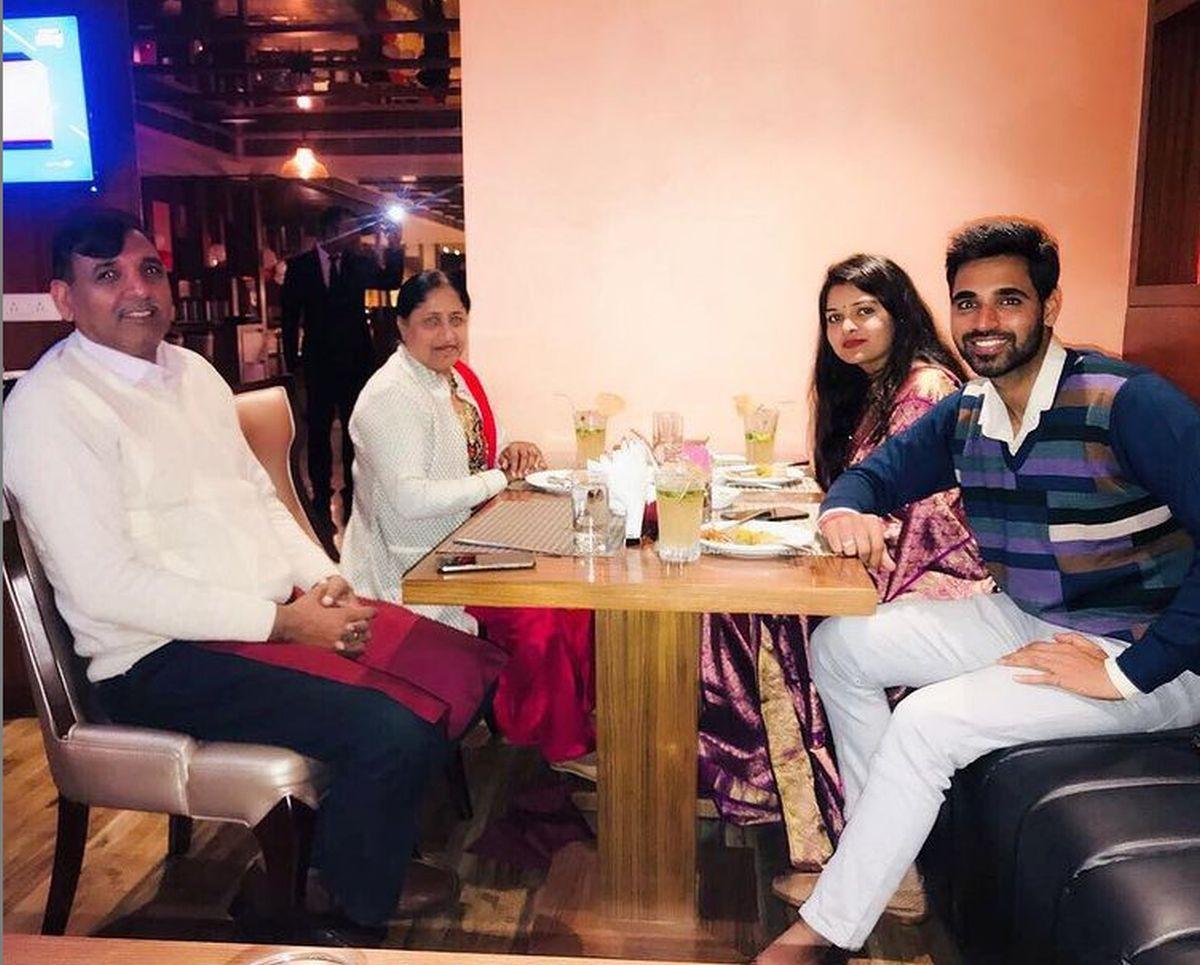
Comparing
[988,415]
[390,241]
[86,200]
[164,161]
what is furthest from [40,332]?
[390,241]

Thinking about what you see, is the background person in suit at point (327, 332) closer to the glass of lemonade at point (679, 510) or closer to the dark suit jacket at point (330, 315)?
the dark suit jacket at point (330, 315)

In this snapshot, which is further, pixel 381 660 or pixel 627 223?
pixel 627 223

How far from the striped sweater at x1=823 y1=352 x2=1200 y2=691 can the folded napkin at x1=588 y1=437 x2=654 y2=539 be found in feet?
1.33

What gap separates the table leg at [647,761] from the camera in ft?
6.47

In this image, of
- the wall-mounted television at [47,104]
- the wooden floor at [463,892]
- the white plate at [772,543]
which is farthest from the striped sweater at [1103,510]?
the wall-mounted television at [47,104]

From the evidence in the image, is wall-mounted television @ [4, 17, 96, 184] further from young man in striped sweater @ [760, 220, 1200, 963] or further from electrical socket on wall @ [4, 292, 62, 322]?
young man in striped sweater @ [760, 220, 1200, 963]

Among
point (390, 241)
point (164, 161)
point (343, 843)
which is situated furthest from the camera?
point (390, 241)

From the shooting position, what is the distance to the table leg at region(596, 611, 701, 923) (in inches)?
77.6

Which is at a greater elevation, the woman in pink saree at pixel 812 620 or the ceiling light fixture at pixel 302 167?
the ceiling light fixture at pixel 302 167

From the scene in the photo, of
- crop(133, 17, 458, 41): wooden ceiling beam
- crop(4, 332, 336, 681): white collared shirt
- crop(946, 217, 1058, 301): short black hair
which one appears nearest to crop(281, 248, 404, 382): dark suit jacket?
crop(133, 17, 458, 41): wooden ceiling beam

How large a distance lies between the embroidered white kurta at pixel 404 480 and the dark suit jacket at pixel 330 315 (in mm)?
3377

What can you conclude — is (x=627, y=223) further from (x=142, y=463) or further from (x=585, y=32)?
(x=142, y=463)

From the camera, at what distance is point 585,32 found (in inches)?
129

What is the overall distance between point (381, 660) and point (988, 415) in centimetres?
126
